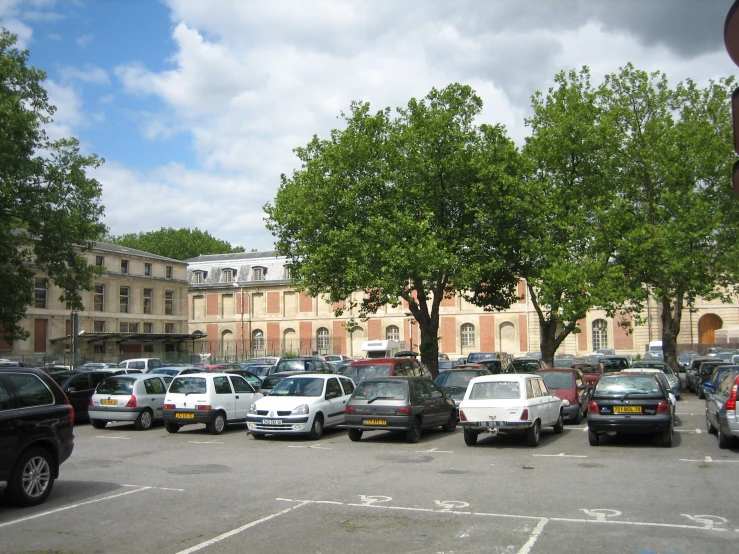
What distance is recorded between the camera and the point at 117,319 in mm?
67562

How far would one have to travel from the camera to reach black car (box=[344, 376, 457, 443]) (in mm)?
17266

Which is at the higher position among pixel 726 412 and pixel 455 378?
pixel 455 378

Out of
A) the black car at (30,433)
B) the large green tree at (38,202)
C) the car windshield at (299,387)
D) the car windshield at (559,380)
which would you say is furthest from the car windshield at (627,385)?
the large green tree at (38,202)

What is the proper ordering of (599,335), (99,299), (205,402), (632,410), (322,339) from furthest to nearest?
1. (322,339)
2. (599,335)
3. (99,299)
4. (205,402)
5. (632,410)

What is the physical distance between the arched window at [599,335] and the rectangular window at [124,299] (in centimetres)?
4598

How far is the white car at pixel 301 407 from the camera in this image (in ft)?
59.0

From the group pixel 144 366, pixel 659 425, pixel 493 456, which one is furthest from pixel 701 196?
pixel 144 366

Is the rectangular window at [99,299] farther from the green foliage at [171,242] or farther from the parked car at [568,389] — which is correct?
the parked car at [568,389]

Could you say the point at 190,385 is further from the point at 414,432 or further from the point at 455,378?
→ the point at 455,378

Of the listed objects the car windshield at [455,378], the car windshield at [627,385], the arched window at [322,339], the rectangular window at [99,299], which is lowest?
the car windshield at [455,378]

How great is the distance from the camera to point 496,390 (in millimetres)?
16734

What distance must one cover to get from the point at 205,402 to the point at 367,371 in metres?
5.80

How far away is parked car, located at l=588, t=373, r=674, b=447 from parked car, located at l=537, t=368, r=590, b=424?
4.32m

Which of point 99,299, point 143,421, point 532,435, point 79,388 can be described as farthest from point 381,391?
point 99,299
